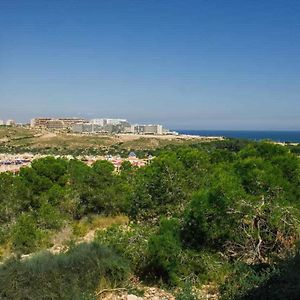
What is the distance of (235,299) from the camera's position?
712 cm

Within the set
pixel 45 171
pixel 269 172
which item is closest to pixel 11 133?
pixel 45 171

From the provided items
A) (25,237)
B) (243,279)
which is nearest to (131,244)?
(243,279)

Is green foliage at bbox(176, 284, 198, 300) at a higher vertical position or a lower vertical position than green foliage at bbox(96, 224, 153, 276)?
lower

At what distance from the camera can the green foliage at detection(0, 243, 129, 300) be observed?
705 centimetres

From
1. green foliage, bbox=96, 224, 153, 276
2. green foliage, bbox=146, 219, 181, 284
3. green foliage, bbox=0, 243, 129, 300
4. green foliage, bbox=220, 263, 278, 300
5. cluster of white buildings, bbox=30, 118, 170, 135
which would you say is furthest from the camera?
cluster of white buildings, bbox=30, 118, 170, 135

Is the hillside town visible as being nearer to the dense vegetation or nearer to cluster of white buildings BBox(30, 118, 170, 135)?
the dense vegetation

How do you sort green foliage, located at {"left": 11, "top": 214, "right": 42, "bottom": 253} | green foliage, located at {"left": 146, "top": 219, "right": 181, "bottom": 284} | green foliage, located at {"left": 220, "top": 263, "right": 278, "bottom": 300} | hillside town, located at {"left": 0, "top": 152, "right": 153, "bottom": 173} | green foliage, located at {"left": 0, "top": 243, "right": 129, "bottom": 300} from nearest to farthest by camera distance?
green foliage, located at {"left": 0, "top": 243, "right": 129, "bottom": 300}, green foliage, located at {"left": 220, "top": 263, "right": 278, "bottom": 300}, green foliage, located at {"left": 146, "top": 219, "right": 181, "bottom": 284}, green foliage, located at {"left": 11, "top": 214, "right": 42, "bottom": 253}, hillside town, located at {"left": 0, "top": 152, "right": 153, "bottom": 173}

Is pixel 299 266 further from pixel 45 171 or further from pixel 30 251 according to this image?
pixel 45 171

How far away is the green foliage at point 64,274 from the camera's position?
7.05 m

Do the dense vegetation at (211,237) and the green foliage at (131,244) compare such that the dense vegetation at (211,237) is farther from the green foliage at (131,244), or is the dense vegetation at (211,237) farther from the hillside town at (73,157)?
the hillside town at (73,157)

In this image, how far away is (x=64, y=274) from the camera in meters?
7.55

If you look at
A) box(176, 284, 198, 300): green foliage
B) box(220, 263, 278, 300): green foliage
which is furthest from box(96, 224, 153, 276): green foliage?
box(220, 263, 278, 300): green foliage

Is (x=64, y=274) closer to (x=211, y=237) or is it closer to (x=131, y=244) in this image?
(x=131, y=244)

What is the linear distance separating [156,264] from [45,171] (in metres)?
10.2
